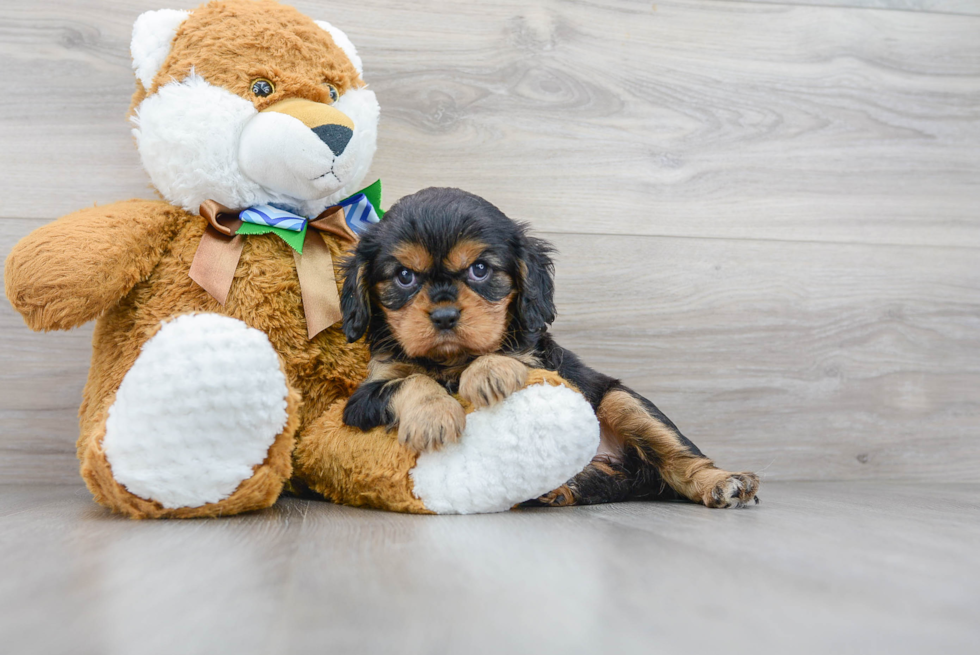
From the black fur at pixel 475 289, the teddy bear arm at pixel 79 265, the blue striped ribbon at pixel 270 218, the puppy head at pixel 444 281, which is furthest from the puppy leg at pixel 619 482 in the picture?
the teddy bear arm at pixel 79 265

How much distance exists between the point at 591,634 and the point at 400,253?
865 mm

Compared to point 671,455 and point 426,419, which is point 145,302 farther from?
point 671,455

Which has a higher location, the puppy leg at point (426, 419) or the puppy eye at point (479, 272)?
the puppy eye at point (479, 272)

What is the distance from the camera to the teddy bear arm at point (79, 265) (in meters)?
1.28

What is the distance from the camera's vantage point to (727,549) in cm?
107

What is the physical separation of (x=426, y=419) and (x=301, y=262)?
19.8 inches

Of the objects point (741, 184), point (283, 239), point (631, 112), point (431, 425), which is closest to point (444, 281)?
→ point (431, 425)

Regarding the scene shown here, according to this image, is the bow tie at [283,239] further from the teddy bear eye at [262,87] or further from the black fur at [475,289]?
the teddy bear eye at [262,87]

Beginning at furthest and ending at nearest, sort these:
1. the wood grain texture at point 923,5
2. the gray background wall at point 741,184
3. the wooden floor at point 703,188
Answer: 1. the wood grain texture at point 923,5
2. the gray background wall at point 741,184
3. the wooden floor at point 703,188

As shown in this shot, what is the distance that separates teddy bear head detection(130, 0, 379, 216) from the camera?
4.75ft

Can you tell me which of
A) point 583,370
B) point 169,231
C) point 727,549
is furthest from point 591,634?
point 169,231

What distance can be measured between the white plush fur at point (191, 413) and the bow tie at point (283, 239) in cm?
24

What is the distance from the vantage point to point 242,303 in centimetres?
149

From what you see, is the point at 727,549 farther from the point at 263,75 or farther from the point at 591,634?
the point at 263,75
